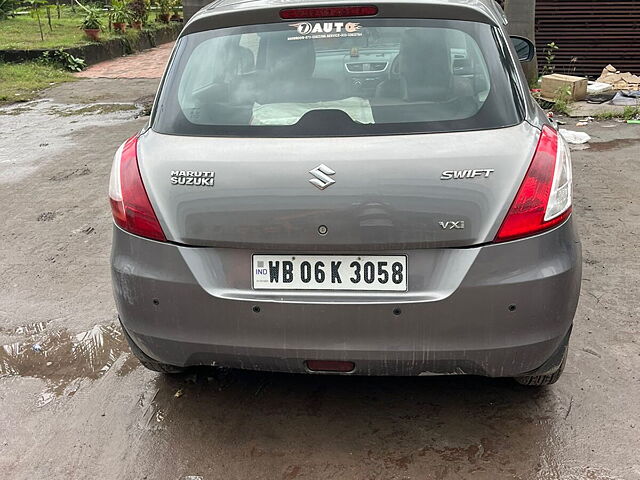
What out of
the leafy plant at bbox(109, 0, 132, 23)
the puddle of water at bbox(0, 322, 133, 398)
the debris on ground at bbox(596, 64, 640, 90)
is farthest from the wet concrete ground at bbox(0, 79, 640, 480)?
the leafy plant at bbox(109, 0, 132, 23)

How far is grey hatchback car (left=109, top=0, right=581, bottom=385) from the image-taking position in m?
2.27

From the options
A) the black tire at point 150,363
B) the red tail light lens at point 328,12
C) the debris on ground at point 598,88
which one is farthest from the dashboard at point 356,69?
the debris on ground at point 598,88

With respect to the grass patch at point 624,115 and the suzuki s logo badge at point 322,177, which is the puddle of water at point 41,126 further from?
the grass patch at point 624,115

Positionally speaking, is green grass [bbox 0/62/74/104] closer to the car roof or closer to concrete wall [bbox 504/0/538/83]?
concrete wall [bbox 504/0/538/83]

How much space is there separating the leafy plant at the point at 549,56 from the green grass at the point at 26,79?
8.19 meters

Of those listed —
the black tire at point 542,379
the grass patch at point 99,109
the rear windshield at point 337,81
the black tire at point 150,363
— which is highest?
the rear windshield at point 337,81

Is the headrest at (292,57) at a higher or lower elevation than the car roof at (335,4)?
lower

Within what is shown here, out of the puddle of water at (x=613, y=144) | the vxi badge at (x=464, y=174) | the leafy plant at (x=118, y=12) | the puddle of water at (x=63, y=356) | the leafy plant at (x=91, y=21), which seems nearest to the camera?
the vxi badge at (x=464, y=174)

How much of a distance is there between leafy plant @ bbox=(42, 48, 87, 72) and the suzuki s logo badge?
13422mm

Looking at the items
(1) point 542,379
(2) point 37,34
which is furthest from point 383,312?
(2) point 37,34

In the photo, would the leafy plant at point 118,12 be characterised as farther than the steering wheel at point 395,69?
Yes

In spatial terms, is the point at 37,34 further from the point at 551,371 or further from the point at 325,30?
the point at 551,371

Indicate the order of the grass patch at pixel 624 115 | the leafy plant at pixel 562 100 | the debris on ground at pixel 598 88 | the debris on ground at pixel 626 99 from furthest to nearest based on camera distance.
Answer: the debris on ground at pixel 598 88
the debris on ground at pixel 626 99
the leafy plant at pixel 562 100
the grass patch at pixel 624 115

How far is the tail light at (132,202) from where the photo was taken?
2.44m
